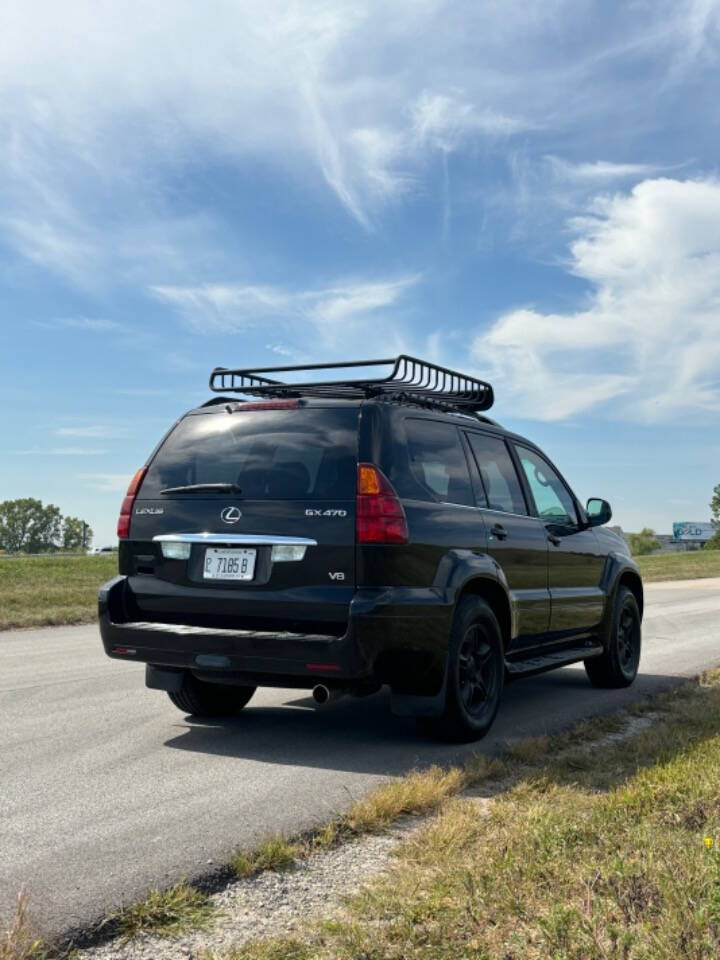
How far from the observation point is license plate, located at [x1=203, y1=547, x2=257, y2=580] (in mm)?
5965

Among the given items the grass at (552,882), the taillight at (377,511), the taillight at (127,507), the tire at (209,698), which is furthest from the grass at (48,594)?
the grass at (552,882)

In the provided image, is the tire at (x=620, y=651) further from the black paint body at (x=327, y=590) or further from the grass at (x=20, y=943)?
the grass at (x=20, y=943)

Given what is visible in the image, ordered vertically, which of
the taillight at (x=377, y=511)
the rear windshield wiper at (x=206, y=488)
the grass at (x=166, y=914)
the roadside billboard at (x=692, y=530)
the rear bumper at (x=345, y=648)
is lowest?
the grass at (x=166, y=914)

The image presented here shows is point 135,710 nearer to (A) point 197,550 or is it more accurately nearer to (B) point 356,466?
(A) point 197,550

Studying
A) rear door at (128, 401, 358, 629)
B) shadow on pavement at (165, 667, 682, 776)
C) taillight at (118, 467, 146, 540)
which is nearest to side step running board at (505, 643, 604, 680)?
shadow on pavement at (165, 667, 682, 776)

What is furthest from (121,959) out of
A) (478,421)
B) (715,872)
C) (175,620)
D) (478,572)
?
(478,421)

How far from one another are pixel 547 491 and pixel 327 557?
9.40ft

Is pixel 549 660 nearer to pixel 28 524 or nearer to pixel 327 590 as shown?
pixel 327 590

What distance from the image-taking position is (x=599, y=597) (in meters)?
8.53

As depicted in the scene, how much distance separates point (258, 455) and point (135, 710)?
83.8 inches

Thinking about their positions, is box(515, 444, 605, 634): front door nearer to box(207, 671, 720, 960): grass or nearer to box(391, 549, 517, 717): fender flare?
box(391, 549, 517, 717): fender flare

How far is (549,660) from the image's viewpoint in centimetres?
740

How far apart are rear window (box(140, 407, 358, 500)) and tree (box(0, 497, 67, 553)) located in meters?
176

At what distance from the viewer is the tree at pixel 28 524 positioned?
176 meters
